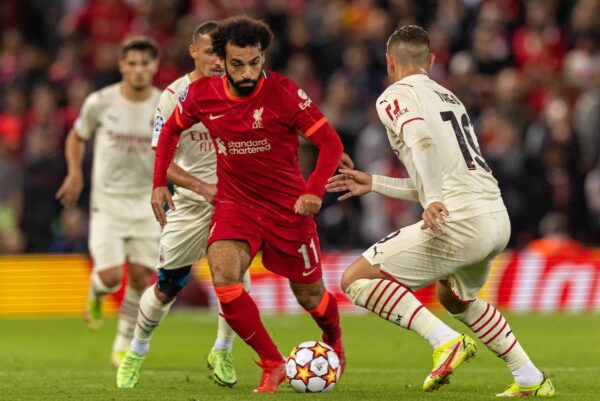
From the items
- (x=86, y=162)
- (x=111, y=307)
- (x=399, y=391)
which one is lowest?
(x=111, y=307)

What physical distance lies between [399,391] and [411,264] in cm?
107

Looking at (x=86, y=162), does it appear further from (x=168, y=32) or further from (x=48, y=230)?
(x=168, y=32)

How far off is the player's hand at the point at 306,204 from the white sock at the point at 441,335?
3.68 feet

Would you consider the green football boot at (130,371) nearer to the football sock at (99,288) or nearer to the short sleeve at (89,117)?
the football sock at (99,288)

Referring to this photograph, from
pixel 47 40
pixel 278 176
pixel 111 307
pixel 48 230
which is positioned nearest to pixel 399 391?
pixel 278 176

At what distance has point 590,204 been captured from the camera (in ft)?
58.7

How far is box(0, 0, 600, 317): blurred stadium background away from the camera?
1783 centimetres

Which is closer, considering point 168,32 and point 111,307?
point 111,307

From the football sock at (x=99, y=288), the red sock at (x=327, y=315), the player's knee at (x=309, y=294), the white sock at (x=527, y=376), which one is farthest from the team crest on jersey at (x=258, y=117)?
the football sock at (x=99, y=288)

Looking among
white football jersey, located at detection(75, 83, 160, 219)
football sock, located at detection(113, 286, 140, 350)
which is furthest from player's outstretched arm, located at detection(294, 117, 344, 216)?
white football jersey, located at detection(75, 83, 160, 219)

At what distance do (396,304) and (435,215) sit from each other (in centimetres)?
73

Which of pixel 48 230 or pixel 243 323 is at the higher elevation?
pixel 243 323

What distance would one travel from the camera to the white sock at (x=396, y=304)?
812cm

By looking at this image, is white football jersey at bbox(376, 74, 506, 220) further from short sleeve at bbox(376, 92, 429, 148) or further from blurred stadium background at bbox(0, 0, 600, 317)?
blurred stadium background at bbox(0, 0, 600, 317)
